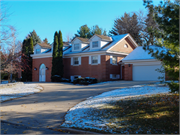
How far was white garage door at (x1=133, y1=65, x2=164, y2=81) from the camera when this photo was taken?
75.3ft

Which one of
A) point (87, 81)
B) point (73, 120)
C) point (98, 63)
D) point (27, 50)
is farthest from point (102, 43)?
point (73, 120)

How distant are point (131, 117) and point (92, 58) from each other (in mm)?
20168

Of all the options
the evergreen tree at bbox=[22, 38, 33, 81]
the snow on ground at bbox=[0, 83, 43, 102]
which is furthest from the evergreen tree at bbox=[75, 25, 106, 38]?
the snow on ground at bbox=[0, 83, 43, 102]

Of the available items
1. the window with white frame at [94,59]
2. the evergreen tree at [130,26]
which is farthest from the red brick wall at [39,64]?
the evergreen tree at [130,26]

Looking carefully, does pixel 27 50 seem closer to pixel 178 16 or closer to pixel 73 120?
pixel 73 120

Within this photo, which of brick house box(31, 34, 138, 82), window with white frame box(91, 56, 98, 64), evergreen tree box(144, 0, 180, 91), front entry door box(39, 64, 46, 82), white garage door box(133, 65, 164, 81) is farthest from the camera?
front entry door box(39, 64, 46, 82)

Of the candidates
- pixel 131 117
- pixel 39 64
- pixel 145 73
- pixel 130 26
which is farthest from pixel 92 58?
pixel 131 117

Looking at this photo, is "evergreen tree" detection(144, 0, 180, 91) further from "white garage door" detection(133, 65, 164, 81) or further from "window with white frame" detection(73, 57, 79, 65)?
"window with white frame" detection(73, 57, 79, 65)

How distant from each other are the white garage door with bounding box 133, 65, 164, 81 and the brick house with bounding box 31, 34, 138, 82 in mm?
3923

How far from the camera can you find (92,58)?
27.5m

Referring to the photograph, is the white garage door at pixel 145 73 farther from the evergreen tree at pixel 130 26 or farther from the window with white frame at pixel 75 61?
the evergreen tree at pixel 130 26

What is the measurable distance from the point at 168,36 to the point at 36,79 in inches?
1109

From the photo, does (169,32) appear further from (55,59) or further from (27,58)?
(27,58)

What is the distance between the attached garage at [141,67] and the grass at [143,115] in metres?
14.0
